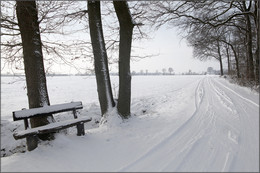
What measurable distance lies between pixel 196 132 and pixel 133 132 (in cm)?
165

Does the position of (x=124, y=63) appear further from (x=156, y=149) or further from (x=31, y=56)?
(x=156, y=149)

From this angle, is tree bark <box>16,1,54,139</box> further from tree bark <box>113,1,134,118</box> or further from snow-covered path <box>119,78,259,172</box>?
snow-covered path <box>119,78,259,172</box>

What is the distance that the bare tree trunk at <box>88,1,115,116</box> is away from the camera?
4.86m

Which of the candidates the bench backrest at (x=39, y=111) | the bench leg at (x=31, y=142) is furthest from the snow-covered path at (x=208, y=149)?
the bench backrest at (x=39, y=111)

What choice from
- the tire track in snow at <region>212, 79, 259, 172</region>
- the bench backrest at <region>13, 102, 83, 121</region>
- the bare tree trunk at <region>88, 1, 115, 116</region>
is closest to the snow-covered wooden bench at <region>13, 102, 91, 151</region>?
the bench backrest at <region>13, 102, 83, 121</region>

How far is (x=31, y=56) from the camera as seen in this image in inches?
146

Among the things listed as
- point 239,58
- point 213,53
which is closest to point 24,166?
point 239,58

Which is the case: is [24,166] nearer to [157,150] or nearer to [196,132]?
[157,150]

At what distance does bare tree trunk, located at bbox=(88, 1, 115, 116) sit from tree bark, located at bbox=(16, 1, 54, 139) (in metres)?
1.69

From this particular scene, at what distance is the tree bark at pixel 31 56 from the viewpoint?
368cm

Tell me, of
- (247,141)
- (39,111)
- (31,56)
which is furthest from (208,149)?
(31,56)

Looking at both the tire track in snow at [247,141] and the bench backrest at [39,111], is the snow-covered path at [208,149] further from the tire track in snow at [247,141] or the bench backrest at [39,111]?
the bench backrest at [39,111]

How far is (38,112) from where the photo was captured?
3406 mm

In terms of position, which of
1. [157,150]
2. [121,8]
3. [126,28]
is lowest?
[157,150]
